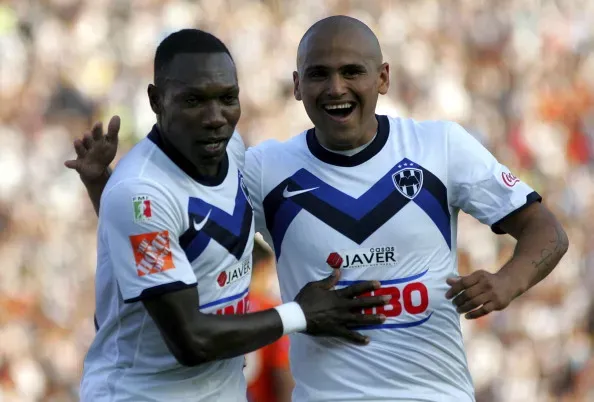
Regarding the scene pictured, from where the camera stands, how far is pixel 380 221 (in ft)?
13.6

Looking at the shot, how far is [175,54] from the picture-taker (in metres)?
3.73

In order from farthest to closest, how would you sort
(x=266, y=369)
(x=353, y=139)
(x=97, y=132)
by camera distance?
(x=266, y=369) < (x=97, y=132) < (x=353, y=139)

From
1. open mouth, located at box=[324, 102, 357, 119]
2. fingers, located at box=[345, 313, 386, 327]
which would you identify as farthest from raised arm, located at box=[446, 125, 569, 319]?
fingers, located at box=[345, 313, 386, 327]

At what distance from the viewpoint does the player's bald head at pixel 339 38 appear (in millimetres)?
4168

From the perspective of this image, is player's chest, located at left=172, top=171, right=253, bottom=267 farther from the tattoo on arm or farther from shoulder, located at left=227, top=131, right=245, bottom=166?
the tattoo on arm

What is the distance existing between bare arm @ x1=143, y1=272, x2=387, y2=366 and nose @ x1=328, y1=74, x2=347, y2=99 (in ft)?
2.14

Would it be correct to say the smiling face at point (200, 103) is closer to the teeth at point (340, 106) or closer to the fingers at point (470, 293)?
the teeth at point (340, 106)

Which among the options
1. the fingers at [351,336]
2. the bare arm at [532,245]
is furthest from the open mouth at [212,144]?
the bare arm at [532,245]

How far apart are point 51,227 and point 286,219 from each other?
4.96 meters

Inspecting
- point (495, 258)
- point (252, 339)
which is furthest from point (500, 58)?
point (252, 339)

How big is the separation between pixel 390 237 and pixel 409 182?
0.67ft

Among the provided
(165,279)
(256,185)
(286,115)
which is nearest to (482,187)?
(256,185)

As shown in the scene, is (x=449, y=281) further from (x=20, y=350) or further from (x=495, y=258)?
(x=495, y=258)

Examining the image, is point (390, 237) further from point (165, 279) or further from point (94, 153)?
point (94, 153)
